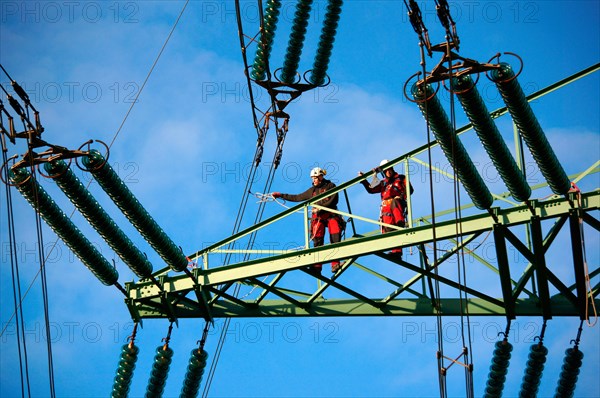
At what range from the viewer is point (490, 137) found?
2389 cm

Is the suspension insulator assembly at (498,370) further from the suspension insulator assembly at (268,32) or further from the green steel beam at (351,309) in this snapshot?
the suspension insulator assembly at (268,32)

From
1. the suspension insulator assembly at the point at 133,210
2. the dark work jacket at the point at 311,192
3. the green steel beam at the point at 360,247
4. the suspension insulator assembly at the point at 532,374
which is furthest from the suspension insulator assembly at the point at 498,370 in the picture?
the suspension insulator assembly at the point at 133,210

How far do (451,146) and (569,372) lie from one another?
17.6 feet

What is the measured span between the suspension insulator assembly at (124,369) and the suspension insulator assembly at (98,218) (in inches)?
52.3

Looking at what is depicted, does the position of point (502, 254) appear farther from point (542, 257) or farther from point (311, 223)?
point (311, 223)

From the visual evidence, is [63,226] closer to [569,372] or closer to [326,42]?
[326,42]

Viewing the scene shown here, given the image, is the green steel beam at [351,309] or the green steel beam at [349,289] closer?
the green steel beam at [349,289]

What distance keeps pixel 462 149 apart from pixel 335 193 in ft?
11.8

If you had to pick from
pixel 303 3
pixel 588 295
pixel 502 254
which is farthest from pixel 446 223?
pixel 303 3

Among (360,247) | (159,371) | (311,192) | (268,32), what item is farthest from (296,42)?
(159,371)

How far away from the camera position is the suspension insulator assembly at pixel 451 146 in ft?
74.4

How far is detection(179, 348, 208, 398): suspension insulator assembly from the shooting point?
27172 mm

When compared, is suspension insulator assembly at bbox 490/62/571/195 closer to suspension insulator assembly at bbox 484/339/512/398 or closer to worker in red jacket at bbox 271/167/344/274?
suspension insulator assembly at bbox 484/339/512/398

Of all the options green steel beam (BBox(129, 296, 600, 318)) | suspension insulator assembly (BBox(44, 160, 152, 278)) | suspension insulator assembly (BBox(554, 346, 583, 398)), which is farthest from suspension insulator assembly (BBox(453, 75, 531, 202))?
suspension insulator assembly (BBox(44, 160, 152, 278))
